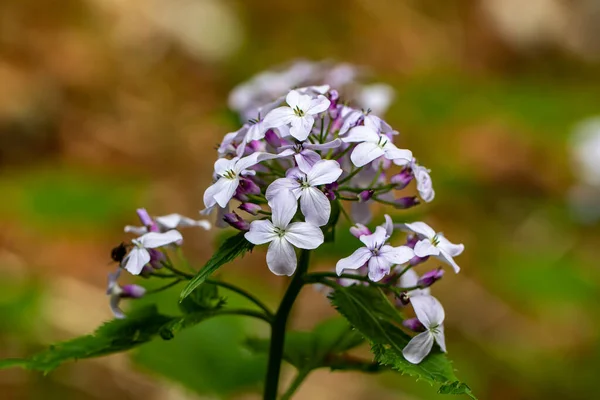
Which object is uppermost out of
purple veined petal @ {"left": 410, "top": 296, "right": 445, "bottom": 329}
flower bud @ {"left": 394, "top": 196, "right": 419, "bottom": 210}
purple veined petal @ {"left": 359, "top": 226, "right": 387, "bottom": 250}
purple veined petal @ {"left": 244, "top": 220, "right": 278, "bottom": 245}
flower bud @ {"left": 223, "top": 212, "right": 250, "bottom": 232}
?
flower bud @ {"left": 394, "top": 196, "right": 419, "bottom": 210}

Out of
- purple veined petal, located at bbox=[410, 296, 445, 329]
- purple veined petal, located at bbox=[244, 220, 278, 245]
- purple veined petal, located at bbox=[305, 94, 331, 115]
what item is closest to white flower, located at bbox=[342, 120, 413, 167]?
purple veined petal, located at bbox=[305, 94, 331, 115]

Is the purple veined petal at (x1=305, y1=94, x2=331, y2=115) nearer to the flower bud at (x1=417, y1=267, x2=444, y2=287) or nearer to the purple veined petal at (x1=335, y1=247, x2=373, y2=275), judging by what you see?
the purple veined petal at (x1=335, y1=247, x2=373, y2=275)

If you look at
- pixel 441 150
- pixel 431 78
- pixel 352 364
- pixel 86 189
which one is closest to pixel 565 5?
pixel 431 78

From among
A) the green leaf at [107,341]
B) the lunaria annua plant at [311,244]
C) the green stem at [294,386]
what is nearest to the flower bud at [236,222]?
the lunaria annua plant at [311,244]

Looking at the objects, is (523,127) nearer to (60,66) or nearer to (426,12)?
(426,12)

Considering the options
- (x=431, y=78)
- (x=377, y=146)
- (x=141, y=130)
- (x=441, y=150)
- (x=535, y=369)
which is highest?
(x=431, y=78)

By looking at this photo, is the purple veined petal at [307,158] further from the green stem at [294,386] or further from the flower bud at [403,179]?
the green stem at [294,386]
